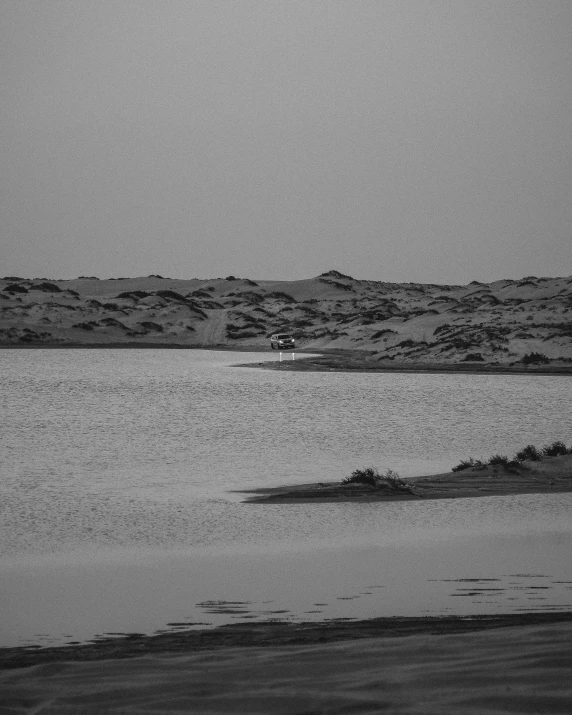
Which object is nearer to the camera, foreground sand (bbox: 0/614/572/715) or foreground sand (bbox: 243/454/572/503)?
foreground sand (bbox: 0/614/572/715)

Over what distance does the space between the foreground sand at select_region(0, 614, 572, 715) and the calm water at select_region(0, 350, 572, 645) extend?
58.8 inches

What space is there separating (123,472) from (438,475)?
5.80m

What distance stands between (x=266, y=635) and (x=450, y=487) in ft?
33.9

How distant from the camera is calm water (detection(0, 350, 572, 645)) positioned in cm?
1049

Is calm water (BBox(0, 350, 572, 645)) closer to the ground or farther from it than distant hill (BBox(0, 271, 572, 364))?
closer to the ground

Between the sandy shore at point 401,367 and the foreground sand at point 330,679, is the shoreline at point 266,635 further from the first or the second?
the sandy shore at point 401,367

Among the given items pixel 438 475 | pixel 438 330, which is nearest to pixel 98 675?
pixel 438 475

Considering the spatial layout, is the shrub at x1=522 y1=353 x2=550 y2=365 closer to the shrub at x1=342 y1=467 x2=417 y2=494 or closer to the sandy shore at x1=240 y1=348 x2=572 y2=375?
the sandy shore at x1=240 y1=348 x2=572 y2=375

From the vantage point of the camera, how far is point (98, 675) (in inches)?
298

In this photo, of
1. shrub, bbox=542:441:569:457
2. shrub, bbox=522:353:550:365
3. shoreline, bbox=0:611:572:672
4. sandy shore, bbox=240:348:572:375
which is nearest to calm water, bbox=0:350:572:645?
shoreline, bbox=0:611:572:672

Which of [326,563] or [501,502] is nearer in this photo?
[326,563]

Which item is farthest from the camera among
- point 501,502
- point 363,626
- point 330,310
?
point 330,310

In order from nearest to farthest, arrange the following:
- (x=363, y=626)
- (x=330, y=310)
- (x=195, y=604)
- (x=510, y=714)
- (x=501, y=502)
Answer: (x=510, y=714)
(x=363, y=626)
(x=195, y=604)
(x=501, y=502)
(x=330, y=310)

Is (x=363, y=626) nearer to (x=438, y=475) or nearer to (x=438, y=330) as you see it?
(x=438, y=475)
